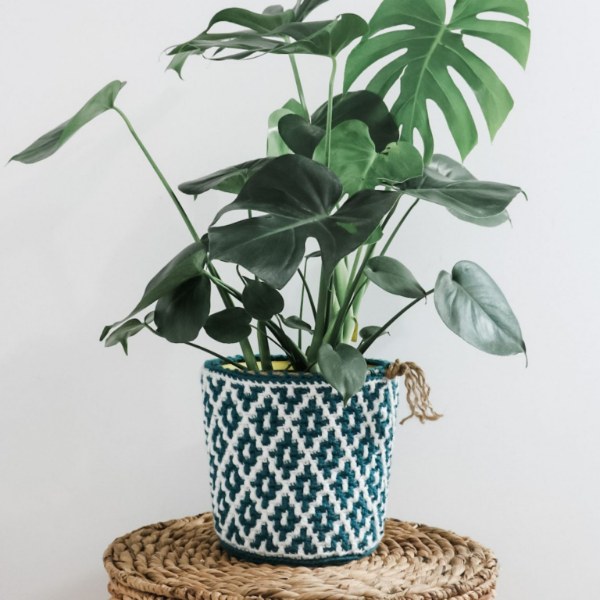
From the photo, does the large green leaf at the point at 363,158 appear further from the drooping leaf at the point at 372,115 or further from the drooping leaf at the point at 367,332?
the drooping leaf at the point at 367,332

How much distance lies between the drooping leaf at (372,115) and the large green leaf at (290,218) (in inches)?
7.0

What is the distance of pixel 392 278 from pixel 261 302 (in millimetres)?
173

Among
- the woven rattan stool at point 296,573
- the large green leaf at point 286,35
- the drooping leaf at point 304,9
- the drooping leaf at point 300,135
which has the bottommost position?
the woven rattan stool at point 296,573

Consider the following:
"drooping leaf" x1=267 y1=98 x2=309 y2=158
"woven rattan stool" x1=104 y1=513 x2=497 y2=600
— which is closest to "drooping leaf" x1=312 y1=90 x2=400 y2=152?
"drooping leaf" x1=267 y1=98 x2=309 y2=158

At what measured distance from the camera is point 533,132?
155 cm

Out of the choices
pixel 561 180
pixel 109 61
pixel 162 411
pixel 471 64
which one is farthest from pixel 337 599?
pixel 109 61

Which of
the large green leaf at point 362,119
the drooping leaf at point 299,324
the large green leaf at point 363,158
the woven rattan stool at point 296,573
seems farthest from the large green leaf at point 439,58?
the woven rattan stool at point 296,573

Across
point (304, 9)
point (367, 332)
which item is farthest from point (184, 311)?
point (304, 9)

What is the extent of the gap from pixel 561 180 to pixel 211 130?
0.62m

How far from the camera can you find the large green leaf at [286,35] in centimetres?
100

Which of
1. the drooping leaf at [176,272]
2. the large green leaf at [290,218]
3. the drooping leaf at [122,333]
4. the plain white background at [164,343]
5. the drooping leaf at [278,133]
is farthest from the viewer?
the plain white background at [164,343]

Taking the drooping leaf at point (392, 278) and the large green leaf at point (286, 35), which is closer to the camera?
the large green leaf at point (286, 35)

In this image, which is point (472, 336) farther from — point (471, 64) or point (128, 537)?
point (128, 537)

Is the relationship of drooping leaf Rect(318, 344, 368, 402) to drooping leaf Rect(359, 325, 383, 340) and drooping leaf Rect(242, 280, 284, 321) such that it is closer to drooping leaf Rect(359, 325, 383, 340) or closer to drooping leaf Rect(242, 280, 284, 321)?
drooping leaf Rect(242, 280, 284, 321)
